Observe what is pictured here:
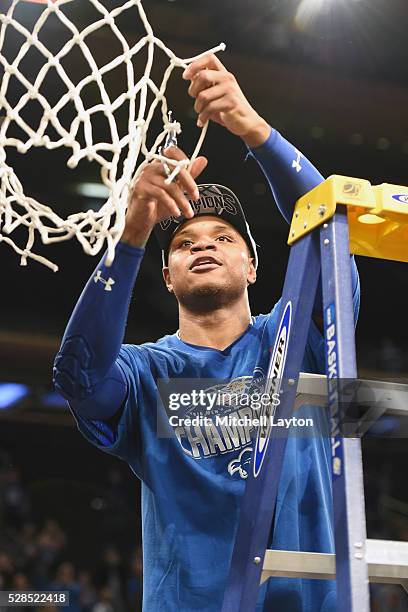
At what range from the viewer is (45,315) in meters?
4.66

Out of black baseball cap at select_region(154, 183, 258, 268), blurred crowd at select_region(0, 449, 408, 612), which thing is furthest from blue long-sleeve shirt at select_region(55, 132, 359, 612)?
blurred crowd at select_region(0, 449, 408, 612)

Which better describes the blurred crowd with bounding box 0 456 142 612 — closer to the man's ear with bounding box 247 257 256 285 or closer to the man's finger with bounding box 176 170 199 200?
the man's ear with bounding box 247 257 256 285

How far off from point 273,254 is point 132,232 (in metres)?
1.58

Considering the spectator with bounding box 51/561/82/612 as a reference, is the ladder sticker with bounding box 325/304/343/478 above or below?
below

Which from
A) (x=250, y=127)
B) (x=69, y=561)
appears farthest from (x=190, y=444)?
(x=69, y=561)

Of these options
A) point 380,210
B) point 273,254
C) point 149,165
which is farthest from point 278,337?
point 273,254

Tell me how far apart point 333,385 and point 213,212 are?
657 mm

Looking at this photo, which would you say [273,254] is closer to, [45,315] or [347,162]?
[347,162]

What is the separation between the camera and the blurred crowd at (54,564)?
4309 millimetres

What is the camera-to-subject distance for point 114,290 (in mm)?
1286

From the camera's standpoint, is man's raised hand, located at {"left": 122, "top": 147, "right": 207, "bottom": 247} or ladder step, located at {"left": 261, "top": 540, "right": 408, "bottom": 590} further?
man's raised hand, located at {"left": 122, "top": 147, "right": 207, "bottom": 247}

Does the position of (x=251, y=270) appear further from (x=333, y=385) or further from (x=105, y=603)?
(x=105, y=603)

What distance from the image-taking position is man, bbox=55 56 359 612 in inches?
50.8

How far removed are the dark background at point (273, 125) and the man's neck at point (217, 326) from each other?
30.8 inches
